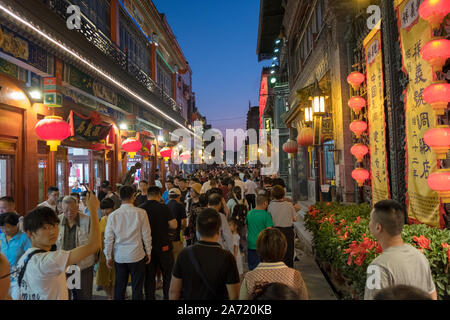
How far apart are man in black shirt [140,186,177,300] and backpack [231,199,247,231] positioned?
4.81 feet

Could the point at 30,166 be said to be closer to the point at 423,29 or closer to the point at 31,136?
the point at 31,136

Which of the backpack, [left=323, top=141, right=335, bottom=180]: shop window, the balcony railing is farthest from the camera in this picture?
[left=323, top=141, right=335, bottom=180]: shop window

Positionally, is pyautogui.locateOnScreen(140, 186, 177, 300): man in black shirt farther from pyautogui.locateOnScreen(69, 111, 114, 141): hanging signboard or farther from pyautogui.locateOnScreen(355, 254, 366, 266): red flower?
pyautogui.locateOnScreen(69, 111, 114, 141): hanging signboard

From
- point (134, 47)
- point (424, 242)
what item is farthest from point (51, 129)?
point (134, 47)

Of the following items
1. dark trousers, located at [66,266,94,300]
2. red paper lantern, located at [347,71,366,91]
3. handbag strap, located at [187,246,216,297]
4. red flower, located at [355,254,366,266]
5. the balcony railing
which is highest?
the balcony railing

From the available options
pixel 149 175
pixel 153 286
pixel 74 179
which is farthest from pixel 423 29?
pixel 149 175

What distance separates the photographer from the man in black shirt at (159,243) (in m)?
5.06

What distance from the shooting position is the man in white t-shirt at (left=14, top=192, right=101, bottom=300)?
250 centimetres

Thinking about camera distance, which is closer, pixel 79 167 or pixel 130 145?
pixel 130 145

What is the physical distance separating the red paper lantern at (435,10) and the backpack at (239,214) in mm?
4608

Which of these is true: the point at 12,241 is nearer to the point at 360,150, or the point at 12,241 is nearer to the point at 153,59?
the point at 360,150

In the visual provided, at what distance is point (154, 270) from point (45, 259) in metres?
2.87

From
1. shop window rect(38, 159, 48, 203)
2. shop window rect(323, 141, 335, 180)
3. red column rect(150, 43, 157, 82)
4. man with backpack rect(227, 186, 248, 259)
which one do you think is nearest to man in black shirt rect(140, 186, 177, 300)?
man with backpack rect(227, 186, 248, 259)

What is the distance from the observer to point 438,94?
422cm
